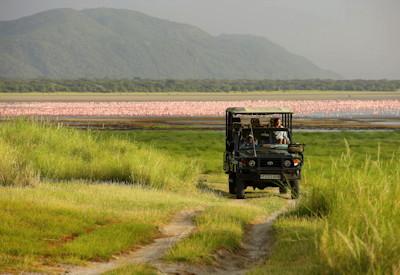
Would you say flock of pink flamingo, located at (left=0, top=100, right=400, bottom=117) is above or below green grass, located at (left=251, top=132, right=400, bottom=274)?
below

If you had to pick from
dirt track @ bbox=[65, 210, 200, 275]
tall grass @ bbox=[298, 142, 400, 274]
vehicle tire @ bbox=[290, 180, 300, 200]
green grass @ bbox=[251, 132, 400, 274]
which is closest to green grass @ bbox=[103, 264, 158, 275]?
dirt track @ bbox=[65, 210, 200, 275]

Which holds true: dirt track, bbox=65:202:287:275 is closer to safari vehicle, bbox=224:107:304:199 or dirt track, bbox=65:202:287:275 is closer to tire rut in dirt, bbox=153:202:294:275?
tire rut in dirt, bbox=153:202:294:275

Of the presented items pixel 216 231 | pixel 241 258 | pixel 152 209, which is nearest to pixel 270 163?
pixel 152 209

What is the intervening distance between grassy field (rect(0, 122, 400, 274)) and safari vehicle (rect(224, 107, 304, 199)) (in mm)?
624

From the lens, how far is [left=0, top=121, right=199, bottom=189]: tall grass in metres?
28.3

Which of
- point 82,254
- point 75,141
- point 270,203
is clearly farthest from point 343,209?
point 75,141

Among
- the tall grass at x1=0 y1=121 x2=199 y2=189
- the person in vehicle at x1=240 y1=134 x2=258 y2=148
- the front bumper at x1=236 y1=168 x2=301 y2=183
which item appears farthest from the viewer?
the tall grass at x1=0 y1=121 x2=199 y2=189

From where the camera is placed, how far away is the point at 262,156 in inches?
984

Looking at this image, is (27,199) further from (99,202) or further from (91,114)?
(91,114)

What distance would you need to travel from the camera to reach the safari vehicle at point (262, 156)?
25000 mm

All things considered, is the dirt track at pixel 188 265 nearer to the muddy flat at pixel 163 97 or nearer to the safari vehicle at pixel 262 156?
the safari vehicle at pixel 262 156

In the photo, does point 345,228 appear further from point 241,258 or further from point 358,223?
point 241,258

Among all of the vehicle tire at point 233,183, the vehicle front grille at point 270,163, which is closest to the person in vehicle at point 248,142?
the vehicle front grille at point 270,163

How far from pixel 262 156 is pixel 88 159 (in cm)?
872
